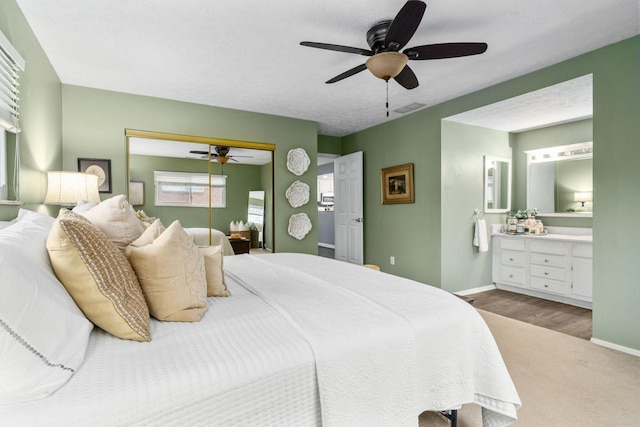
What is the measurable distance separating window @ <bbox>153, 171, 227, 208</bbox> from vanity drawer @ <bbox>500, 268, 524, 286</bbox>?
13.1 ft

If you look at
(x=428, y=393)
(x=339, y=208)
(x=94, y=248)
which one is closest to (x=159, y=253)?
(x=94, y=248)

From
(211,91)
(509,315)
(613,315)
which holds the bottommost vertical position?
(509,315)

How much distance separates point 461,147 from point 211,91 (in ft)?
10.6

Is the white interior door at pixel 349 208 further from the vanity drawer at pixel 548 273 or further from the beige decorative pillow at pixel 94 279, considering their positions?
the beige decorative pillow at pixel 94 279

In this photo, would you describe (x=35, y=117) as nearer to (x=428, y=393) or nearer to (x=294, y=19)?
(x=294, y=19)

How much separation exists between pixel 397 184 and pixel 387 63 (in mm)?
2747

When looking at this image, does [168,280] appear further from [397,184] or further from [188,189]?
[397,184]

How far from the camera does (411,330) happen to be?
120 centimetres

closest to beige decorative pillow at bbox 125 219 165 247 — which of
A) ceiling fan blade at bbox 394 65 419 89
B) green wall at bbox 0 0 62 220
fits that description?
green wall at bbox 0 0 62 220

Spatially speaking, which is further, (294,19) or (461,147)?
(461,147)

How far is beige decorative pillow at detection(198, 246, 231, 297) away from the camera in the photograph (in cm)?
151

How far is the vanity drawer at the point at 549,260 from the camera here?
3896 millimetres

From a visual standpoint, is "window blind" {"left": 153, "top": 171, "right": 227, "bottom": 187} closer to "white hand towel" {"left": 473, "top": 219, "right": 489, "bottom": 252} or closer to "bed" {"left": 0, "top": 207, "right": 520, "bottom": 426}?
"bed" {"left": 0, "top": 207, "right": 520, "bottom": 426}

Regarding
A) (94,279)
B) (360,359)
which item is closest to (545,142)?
(360,359)
